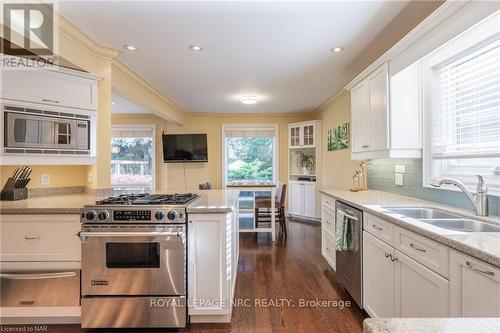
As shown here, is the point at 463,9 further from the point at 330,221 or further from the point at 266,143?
the point at 266,143

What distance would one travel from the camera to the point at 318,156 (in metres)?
5.70

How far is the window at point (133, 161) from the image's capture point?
246 inches

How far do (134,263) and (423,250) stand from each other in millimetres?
1905

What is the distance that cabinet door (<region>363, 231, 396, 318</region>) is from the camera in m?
1.71

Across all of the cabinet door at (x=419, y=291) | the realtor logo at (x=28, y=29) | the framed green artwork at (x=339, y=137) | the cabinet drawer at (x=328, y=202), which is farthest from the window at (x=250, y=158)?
the cabinet door at (x=419, y=291)

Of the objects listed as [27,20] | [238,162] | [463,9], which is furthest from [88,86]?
[238,162]

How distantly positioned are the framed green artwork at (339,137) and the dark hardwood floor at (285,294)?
1.76 m

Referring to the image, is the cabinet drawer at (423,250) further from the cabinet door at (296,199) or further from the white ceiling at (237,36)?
the cabinet door at (296,199)

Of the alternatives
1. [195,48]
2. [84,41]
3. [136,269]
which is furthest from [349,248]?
[84,41]

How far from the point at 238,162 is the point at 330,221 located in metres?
3.78

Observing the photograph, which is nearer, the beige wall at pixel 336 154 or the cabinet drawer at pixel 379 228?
the cabinet drawer at pixel 379 228

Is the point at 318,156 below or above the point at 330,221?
above

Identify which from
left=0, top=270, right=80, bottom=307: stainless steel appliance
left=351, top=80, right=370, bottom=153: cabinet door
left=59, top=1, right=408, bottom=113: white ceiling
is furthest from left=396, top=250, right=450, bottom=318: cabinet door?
left=0, top=270, right=80, bottom=307: stainless steel appliance

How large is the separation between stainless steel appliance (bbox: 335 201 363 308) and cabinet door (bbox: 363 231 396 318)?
78mm
